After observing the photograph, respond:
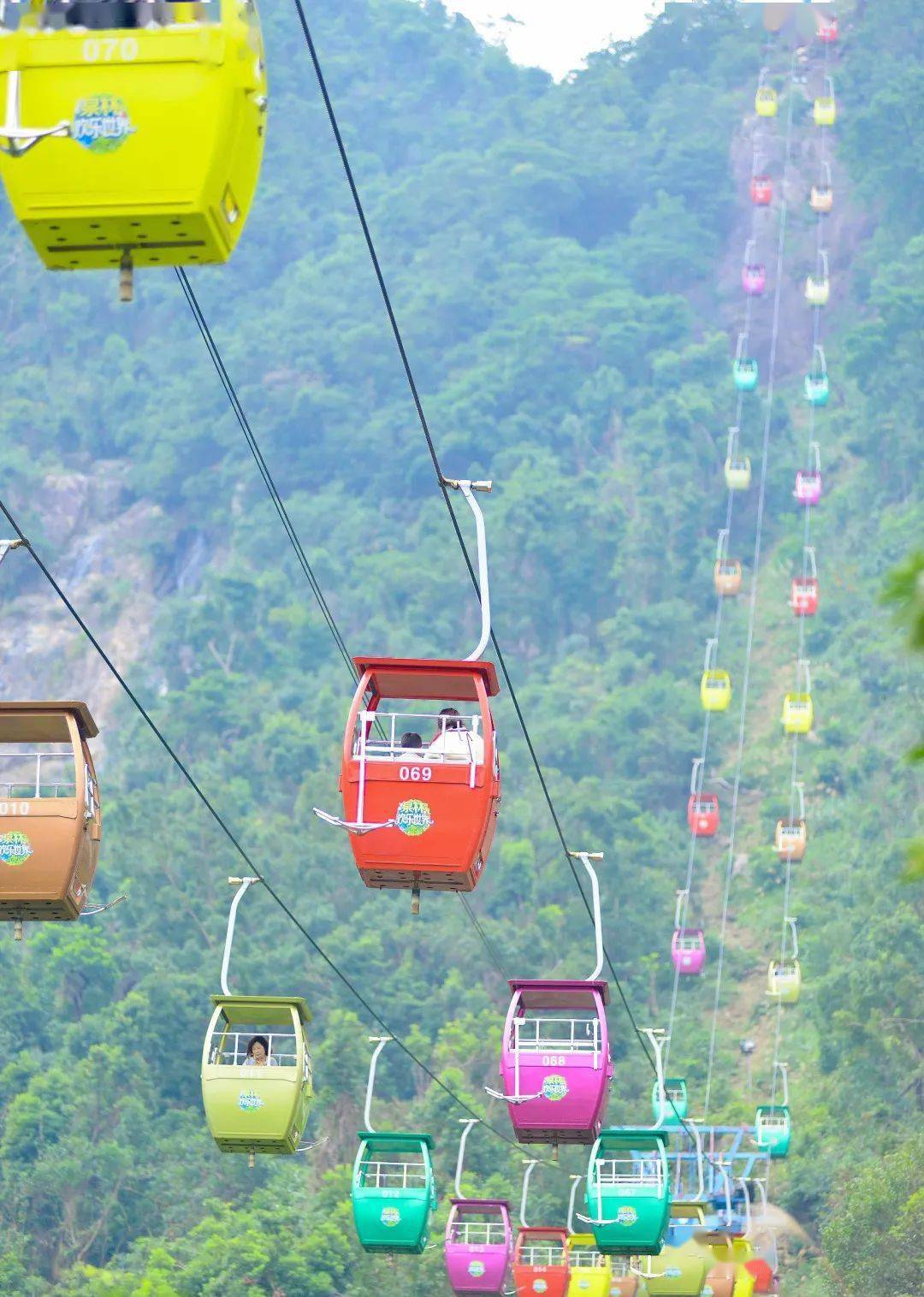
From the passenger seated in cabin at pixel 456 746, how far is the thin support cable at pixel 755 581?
38.6 meters

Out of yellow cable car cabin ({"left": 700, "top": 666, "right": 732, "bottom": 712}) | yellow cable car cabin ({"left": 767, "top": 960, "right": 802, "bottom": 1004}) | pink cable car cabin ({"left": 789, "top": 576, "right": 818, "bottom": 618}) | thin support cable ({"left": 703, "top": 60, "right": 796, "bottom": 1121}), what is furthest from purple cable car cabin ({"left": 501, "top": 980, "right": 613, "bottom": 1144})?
pink cable car cabin ({"left": 789, "top": 576, "right": 818, "bottom": 618})

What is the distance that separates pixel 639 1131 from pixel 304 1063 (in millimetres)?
5649

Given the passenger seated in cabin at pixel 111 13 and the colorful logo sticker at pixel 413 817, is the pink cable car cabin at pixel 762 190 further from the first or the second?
the passenger seated in cabin at pixel 111 13

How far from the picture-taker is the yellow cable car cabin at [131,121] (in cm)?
1101

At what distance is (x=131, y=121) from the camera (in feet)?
36.4

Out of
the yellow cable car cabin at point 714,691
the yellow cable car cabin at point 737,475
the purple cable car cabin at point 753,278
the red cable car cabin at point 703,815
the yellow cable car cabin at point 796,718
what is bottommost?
the red cable car cabin at point 703,815

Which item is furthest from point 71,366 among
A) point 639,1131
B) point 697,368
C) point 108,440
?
point 639,1131

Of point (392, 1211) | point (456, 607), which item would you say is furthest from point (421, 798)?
point (456, 607)

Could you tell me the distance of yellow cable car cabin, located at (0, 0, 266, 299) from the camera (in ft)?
36.1

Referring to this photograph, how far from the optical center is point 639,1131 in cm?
2892

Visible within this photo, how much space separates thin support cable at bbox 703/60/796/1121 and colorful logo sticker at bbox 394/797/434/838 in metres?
38.9

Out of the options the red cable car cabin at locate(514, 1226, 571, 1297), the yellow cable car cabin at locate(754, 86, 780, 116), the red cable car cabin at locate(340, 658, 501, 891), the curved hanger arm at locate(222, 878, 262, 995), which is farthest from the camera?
the yellow cable car cabin at locate(754, 86, 780, 116)

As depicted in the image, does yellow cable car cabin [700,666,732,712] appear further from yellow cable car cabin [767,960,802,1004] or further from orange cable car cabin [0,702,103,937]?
orange cable car cabin [0,702,103,937]

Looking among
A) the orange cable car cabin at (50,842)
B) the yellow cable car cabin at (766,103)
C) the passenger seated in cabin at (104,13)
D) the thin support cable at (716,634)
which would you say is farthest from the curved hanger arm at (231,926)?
the yellow cable car cabin at (766,103)
